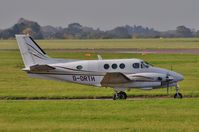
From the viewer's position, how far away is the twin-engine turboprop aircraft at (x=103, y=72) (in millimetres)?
32969

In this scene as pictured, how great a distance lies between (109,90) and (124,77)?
5.90 metres

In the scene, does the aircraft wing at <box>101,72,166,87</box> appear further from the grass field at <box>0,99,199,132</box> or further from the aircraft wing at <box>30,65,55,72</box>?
the grass field at <box>0,99,199,132</box>

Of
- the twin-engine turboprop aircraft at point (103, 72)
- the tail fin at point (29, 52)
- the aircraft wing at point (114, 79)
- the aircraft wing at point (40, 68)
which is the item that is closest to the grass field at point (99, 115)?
the twin-engine turboprop aircraft at point (103, 72)

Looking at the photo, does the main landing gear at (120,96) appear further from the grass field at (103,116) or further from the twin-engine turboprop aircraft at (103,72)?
the grass field at (103,116)

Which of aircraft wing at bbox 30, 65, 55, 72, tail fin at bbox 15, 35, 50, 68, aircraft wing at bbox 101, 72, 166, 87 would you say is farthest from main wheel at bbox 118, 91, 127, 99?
tail fin at bbox 15, 35, 50, 68

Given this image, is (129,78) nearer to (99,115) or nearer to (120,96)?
(120,96)

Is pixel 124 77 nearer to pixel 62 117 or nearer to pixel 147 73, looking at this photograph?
pixel 147 73

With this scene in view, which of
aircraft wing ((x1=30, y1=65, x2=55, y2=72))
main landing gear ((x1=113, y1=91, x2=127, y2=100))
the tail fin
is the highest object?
the tail fin

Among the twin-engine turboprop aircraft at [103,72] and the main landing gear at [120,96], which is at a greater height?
the twin-engine turboprop aircraft at [103,72]

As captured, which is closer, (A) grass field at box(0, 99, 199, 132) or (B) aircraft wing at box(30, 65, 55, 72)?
(A) grass field at box(0, 99, 199, 132)

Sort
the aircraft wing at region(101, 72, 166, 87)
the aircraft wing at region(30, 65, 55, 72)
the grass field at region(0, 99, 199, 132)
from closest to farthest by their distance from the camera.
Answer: the grass field at region(0, 99, 199, 132) → the aircraft wing at region(101, 72, 166, 87) → the aircraft wing at region(30, 65, 55, 72)

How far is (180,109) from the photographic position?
25.7 meters

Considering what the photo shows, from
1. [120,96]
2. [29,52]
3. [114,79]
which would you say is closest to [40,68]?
[29,52]

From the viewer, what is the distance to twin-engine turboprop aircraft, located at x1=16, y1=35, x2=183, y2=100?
3297cm
